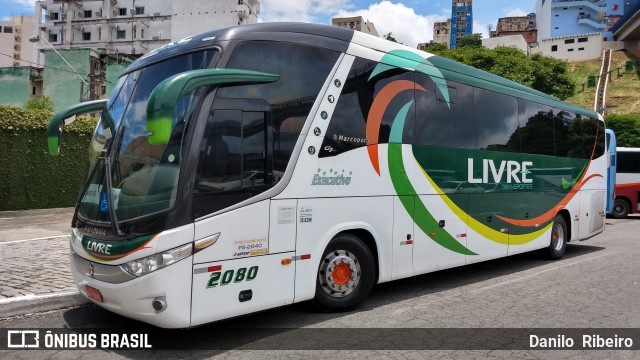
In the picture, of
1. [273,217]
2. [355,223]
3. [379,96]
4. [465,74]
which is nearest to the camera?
[273,217]

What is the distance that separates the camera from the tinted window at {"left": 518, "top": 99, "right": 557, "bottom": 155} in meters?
8.86

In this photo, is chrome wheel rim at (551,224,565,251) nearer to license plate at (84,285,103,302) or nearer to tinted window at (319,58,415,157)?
tinted window at (319,58,415,157)

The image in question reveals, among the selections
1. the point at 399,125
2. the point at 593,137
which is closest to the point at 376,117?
the point at 399,125

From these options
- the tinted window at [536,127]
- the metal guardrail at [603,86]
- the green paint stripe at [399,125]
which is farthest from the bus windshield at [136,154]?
the metal guardrail at [603,86]

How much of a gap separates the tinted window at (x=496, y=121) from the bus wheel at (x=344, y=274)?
319cm

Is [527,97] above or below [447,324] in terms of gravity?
above

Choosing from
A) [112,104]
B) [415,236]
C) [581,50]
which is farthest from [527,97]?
[581,50]

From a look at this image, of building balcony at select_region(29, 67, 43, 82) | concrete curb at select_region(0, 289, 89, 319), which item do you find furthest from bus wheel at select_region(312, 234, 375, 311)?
building balcony at select_region(29, 67, 43, 82)

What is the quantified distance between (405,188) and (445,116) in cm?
145

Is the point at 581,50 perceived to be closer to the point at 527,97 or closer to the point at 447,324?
the point at 527,97

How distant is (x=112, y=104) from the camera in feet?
17.2

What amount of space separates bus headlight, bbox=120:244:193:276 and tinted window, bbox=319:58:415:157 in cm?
194

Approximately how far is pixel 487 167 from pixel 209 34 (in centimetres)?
505

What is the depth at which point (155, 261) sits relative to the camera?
4.14m
